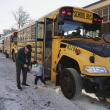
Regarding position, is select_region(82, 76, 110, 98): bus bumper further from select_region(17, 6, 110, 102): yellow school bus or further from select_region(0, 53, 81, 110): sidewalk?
select_region(0, 53, 81, 110): sidewalk

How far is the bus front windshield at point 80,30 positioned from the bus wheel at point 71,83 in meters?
1.22

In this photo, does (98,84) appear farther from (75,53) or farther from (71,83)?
(75,53)

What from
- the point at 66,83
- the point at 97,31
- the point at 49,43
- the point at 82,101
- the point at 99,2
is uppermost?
the point at 99,2

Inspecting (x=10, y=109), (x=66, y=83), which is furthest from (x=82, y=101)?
(x=10, y=109)

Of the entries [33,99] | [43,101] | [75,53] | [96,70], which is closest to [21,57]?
[33,99]

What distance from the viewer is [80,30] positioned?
411 cm

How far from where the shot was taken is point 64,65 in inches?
154

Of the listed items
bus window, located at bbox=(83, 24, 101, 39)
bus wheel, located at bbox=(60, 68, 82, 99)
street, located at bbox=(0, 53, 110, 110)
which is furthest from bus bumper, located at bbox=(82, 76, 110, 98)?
bus window, located at bbox=(83, 24, 101, 39)

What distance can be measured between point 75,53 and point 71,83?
2.38 feet

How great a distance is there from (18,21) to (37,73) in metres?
30.5

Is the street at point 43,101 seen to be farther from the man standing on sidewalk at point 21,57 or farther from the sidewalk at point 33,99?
the man standing on sidewalk at point 21,57

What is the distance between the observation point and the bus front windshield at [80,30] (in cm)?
392

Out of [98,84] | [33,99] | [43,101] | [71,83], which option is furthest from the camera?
[33,99]

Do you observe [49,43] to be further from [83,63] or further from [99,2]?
[99,2]
